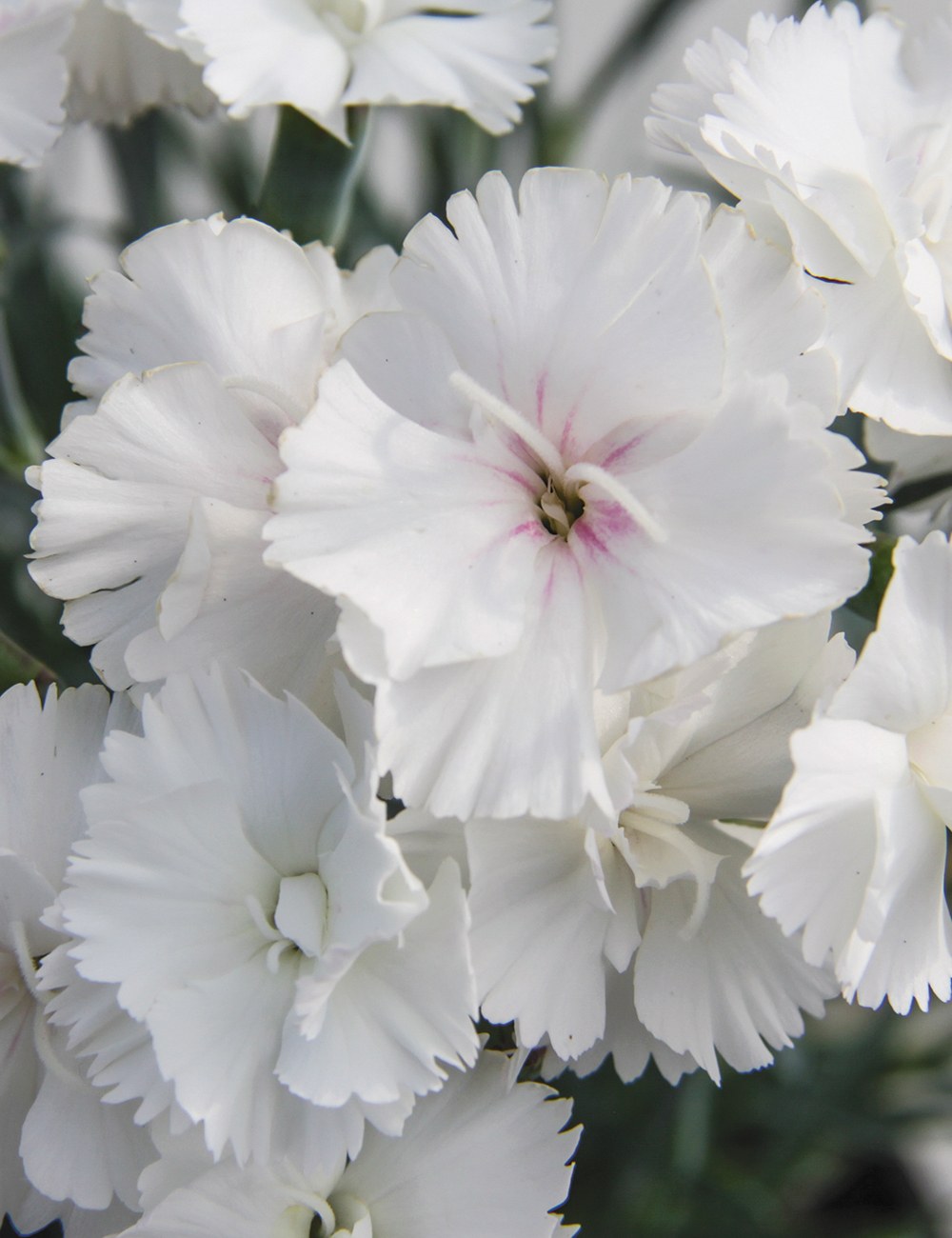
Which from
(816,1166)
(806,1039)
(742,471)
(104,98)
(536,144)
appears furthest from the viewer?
(816,1166)

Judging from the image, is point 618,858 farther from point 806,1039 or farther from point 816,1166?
point 816,1166

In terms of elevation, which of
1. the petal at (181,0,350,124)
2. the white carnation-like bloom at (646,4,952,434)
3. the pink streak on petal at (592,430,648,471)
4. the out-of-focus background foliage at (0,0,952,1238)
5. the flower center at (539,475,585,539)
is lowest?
the out-of-focus background foliage at (0,0,952,1238)

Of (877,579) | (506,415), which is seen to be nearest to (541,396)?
(506,415)

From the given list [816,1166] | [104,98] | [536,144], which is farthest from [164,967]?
[816,1166]

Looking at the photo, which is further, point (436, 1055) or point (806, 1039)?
point (806, 1039)

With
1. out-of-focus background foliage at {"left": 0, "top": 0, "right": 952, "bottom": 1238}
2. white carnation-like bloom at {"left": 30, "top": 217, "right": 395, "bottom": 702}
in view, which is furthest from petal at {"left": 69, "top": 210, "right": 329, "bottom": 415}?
out-of-focus background foliage at {"left": 0, "top": 0, "right": 952, "bottom": 1238}

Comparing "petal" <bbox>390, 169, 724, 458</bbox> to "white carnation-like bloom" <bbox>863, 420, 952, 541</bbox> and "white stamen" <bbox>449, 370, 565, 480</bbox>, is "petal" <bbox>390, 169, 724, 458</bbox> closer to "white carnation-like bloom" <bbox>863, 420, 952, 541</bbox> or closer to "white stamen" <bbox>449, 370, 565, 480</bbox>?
"white stamen" <bbox>449, 370, 565, 480</bbox>
